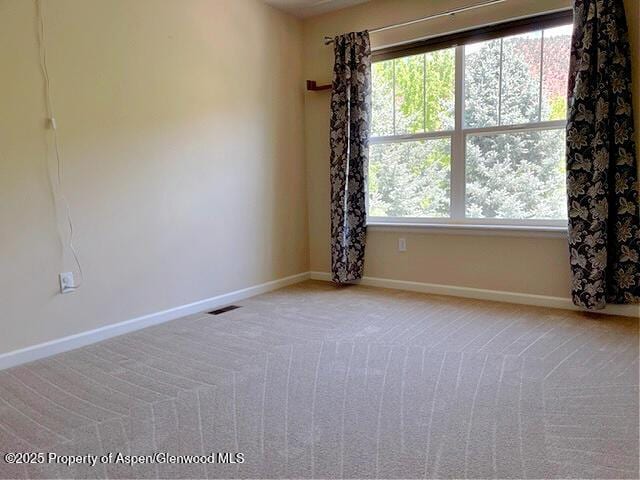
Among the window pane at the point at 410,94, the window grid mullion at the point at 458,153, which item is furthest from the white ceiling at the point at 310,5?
the window grid mullion at the point at 458,153

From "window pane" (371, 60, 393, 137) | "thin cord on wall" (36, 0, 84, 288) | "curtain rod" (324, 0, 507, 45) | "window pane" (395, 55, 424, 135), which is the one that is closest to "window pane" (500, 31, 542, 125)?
"curtain rod" (324, 0, 507, 45)

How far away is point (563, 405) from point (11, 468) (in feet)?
7.07

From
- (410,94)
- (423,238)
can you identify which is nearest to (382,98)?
(410,94)

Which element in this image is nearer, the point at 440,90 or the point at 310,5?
the point at 440,90

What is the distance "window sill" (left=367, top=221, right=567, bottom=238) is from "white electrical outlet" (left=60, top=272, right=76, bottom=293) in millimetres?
2480

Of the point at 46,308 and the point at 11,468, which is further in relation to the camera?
the point at 46,308

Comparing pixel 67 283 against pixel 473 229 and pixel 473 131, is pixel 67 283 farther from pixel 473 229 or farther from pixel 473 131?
pixel 473 131

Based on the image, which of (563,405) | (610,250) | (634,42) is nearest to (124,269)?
(563,405)

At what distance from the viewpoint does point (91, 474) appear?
155cm

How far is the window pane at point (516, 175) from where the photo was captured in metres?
3.38

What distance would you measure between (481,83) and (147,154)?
2617 mm

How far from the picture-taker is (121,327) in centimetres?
305

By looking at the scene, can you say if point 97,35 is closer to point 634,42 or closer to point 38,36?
point 38,36

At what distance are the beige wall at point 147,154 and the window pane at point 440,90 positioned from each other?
129 cm
